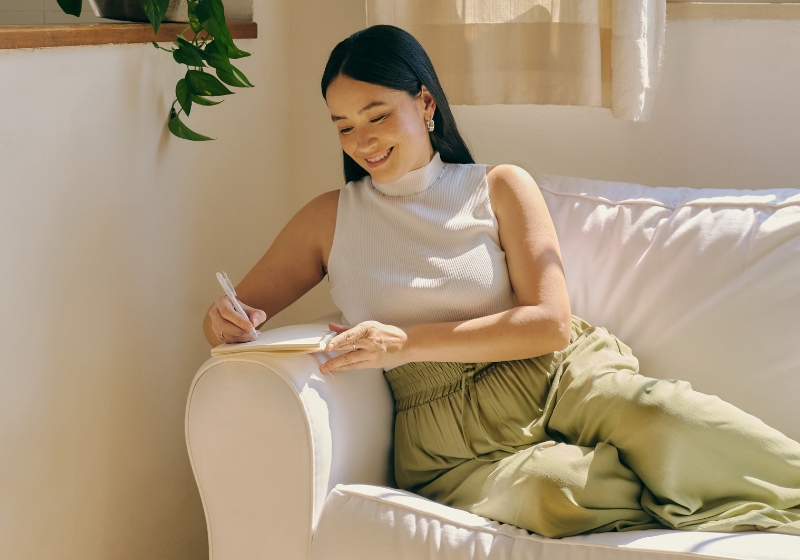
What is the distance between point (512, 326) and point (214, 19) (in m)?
0.86

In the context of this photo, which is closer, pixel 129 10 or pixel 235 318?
pixel 235 318

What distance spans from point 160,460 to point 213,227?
21.8 inches

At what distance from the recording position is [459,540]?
119 centimetres

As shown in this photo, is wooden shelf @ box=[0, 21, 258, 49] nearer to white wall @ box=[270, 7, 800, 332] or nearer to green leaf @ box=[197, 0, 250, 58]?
green leaf @ box=[197, 0, 250, 58]

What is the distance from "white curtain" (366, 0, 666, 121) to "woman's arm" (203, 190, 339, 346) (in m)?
0.58

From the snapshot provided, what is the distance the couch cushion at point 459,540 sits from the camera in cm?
111

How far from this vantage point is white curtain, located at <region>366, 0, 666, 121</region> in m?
1.87

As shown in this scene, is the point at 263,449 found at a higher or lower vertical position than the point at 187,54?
lower

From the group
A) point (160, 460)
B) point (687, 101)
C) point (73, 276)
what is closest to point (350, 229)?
point (73, 276)

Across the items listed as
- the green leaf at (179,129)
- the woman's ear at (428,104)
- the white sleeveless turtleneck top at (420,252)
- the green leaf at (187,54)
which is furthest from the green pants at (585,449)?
the green leaf at (187,54)

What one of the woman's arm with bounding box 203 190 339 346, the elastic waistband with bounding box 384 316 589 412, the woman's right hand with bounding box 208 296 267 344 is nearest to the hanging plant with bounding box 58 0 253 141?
the woman's arm with bounding box 203 190 339 346

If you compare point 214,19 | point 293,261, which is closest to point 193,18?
point 214,19

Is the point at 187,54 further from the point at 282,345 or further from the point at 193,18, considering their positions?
the point at 282,345

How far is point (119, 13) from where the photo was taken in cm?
164
